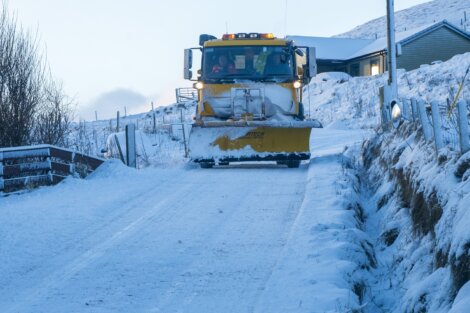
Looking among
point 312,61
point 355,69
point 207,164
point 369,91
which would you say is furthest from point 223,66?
point 355,69

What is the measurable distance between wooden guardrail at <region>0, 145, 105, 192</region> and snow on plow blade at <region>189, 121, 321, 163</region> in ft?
8.86

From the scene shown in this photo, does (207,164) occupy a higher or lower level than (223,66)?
lower

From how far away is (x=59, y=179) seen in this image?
525 inches

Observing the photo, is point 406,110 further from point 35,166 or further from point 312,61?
point 35,166

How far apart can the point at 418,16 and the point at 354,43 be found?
4766 cm

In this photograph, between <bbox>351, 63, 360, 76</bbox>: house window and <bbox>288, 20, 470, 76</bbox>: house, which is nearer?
<bbox>288, 20, 470, 76</bbox>: house

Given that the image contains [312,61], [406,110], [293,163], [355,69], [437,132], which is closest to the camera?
[437,132]

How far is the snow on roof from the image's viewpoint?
50.9m

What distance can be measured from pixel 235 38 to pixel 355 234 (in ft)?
29.9

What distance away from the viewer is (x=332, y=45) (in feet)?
174

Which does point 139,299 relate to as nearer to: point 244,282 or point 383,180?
point 244,282

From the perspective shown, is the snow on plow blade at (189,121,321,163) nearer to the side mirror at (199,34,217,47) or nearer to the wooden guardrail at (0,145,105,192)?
the side mirror at (199,34,217,47)

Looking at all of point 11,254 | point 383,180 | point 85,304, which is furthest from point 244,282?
point 383,180

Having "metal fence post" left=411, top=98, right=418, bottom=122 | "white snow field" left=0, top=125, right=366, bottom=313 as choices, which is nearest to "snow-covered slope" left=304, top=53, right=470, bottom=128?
"metal fence post" left=411, top=98, right=418, bottom=122
